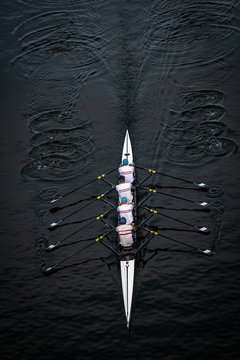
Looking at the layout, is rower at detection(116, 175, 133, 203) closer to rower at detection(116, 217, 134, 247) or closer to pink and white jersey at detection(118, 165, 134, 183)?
pink and white jersey at detection(118, 165, 134, 183)

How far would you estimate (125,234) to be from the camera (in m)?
19.4

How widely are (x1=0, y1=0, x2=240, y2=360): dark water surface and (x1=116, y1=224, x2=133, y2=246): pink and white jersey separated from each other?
120cm

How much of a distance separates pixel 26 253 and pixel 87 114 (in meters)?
11.6

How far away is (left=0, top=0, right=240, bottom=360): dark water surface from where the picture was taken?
17.7 metres

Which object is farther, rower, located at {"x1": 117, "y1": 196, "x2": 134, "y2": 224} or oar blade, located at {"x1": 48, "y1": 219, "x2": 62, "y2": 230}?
oar blade, located at {"x1": 48, "y1": 219, "x2": 62, "y2": 230}

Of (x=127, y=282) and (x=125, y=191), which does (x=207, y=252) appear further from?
(x=125, y=191)

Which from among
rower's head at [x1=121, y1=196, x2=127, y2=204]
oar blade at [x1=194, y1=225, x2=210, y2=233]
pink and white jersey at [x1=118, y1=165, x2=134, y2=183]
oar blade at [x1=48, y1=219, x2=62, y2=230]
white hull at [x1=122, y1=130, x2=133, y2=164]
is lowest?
oar blade at [x1=194, y1=225, x2=210, y2=233]

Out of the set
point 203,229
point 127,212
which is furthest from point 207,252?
point 127,212

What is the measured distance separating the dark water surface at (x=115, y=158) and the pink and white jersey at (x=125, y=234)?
3.93ft

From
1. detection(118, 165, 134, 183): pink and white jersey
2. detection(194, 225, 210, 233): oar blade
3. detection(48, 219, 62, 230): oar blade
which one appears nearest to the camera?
detection(194, 225, 210, 233): oar blade

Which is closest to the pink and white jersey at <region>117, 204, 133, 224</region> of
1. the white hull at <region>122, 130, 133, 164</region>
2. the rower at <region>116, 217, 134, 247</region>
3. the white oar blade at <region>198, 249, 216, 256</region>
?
the rower at <region>116, 217, 134, 247</region>

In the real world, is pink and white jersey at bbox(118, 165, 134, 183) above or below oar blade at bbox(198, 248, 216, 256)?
above

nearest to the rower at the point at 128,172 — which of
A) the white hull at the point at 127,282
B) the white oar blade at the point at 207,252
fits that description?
the white hull at the point at 127,282

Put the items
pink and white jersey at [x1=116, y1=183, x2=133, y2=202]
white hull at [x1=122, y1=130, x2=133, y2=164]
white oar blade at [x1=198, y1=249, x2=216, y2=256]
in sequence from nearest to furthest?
white oar blade at [x1=198, y1=249, x2=216, y2=256], pink and white jersey at [x1=116, y1=183, x2=133, y2=202], white hull at [x1=122, y1=130, x2=133, y2=164]
